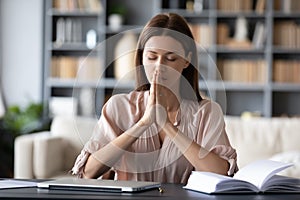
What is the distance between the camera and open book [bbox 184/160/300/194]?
1.66 meters

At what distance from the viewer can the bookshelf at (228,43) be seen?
6.20 meters

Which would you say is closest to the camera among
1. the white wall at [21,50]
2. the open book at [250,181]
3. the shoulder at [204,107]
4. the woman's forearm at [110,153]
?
the open book at [250,181]

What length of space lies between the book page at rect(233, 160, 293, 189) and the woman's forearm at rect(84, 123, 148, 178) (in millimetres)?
287

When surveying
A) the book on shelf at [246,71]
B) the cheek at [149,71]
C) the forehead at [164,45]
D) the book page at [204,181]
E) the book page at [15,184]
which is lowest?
the book on shelf at [246,71]

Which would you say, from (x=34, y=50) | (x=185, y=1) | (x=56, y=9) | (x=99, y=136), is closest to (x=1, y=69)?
(x=34, y=50)

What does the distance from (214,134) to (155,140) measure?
0.17m

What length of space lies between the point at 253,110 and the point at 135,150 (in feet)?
15.1

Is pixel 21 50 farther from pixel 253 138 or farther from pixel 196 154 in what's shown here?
pixel 196 154

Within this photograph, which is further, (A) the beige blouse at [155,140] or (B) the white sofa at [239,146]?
(B) the white sofa at [239,146]

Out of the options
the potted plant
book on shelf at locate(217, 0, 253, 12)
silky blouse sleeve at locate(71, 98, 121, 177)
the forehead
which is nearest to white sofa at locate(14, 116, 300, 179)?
the potted plant

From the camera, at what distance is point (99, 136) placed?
1963 mm

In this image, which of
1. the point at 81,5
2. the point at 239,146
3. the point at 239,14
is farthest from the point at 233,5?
the point at 239,146

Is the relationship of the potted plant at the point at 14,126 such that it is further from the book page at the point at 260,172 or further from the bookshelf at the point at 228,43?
the book page at the point at 260,172

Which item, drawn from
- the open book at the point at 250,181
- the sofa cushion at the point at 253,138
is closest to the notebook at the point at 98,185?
the open book at the point at 250,181
